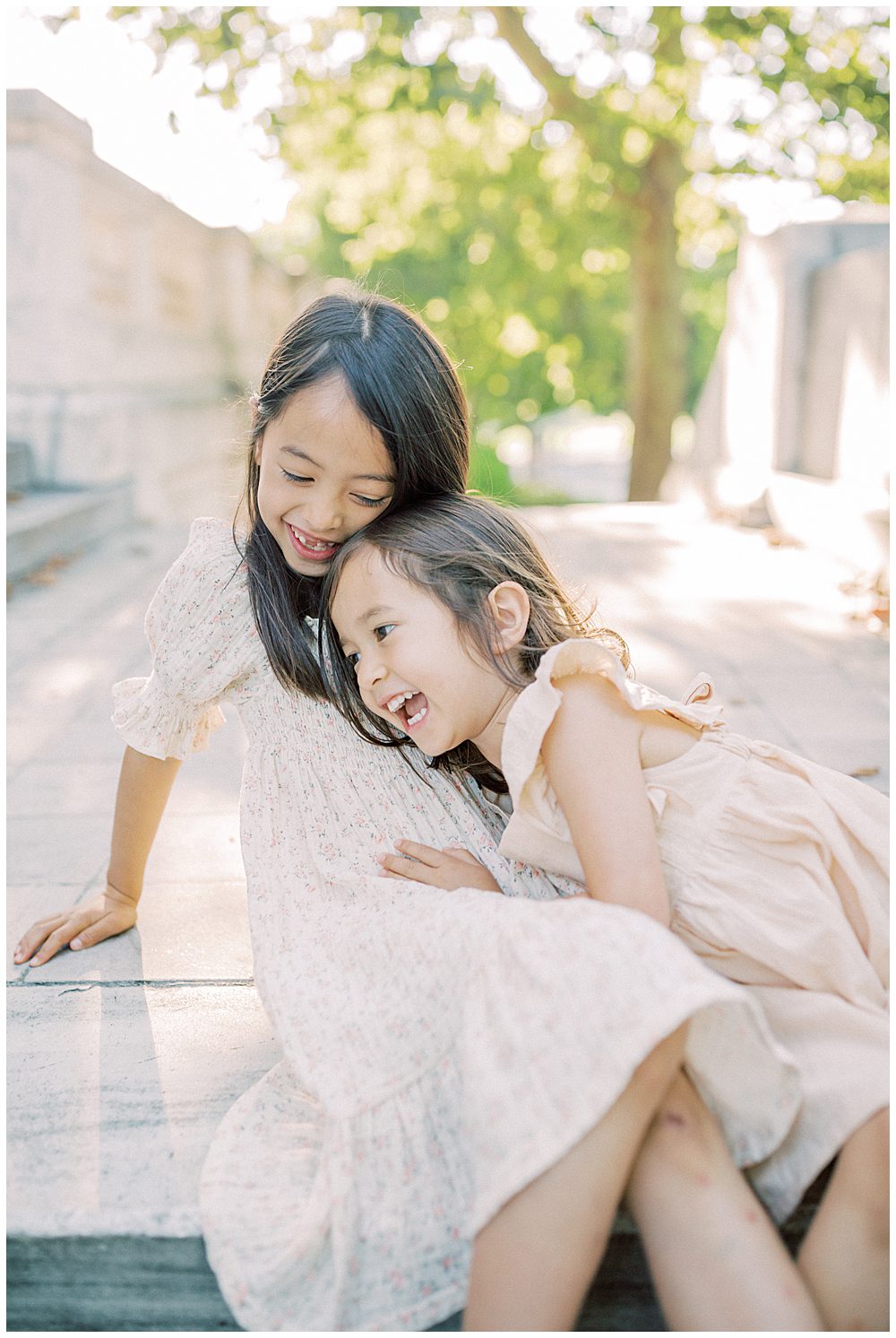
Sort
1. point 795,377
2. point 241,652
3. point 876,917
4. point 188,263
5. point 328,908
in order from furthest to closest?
1. point 188,263
2. point 795,377
3. point 241,652
4. point 328,908
5. point 876,917

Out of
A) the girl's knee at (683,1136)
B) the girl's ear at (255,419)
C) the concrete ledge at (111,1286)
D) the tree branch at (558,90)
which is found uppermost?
the tree branch at (558,90)

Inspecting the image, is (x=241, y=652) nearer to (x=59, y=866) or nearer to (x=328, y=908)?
(x=328, y=908)

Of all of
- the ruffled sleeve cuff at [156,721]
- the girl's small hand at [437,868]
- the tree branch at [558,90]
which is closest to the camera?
the girl's small hand at [437,868]

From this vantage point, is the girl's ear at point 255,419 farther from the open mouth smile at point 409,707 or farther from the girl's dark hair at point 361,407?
the open mouth smile at point 409,707

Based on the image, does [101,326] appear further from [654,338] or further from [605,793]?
[605,793]

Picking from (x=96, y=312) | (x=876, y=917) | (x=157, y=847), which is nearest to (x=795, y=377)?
(x=96, y=312)

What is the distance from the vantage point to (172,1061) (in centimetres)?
181

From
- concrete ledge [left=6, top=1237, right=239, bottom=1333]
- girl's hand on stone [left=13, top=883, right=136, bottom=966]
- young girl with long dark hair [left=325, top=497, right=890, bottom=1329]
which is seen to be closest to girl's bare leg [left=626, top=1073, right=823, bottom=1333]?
young girl with long dark hair [left=325, top=497, right=890, bottom=1329]

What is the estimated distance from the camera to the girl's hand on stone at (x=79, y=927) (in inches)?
84.7

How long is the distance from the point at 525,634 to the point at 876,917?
2.24 feet

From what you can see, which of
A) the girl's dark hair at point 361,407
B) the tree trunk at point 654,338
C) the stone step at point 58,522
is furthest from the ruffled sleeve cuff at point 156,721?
the tree trunk at point 654,338

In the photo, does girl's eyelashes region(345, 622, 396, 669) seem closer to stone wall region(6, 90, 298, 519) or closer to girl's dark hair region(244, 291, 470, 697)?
girl's dark hair region(244, 291, 470, 697)

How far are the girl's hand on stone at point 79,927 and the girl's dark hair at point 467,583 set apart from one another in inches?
24.6

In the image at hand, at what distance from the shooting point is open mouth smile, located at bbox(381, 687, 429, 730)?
1846 millimetres
